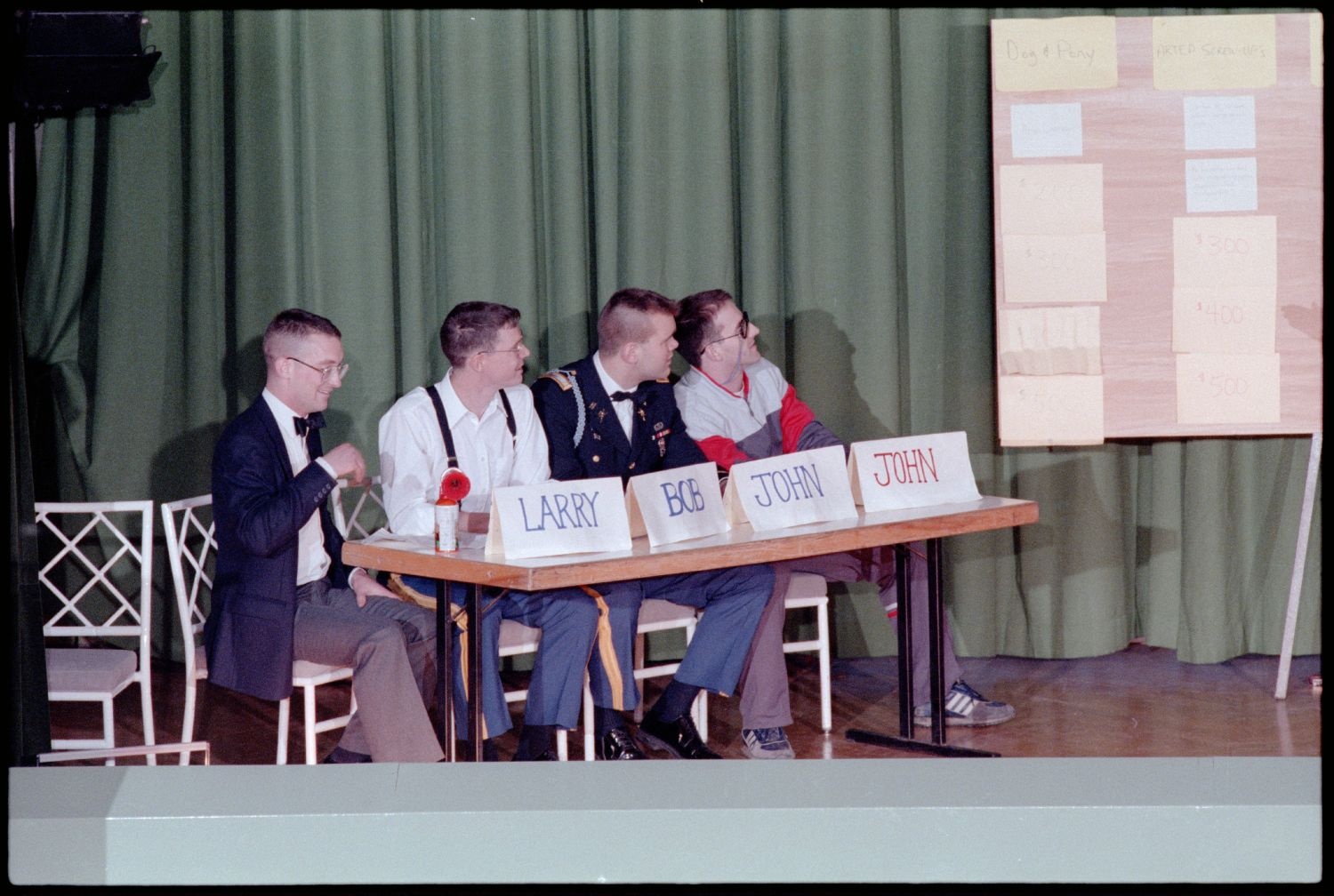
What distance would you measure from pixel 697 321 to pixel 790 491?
37.5 inches

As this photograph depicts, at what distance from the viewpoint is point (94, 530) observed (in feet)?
15.6

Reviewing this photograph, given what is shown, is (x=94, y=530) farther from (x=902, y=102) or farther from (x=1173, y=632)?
(x=1173, y=632)

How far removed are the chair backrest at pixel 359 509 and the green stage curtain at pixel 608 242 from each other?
0.65 feet

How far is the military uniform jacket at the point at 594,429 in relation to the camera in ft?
12.9

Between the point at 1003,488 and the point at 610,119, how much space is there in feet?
5.64

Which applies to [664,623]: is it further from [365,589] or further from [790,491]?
[365,589]

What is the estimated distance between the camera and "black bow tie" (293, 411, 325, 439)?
3.43 metres

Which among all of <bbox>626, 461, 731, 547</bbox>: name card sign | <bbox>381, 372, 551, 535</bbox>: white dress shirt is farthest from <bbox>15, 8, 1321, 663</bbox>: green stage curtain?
<bbox>626, 461, 731, 547</bbox>: name card sign

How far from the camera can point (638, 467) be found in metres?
3.99

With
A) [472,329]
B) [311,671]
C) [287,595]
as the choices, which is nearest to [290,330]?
[472,329]

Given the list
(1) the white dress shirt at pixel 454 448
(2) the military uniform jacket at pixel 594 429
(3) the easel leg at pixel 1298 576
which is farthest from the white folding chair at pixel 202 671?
(3) the easel leg at pixel 1298 576

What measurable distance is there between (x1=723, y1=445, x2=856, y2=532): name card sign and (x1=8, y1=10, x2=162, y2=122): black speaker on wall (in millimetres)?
2324

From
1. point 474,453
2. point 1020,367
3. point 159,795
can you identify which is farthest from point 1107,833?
point 1020,367

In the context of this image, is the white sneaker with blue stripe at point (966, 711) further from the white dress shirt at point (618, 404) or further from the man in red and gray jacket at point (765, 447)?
the white dress shirt at point (618, 404)
